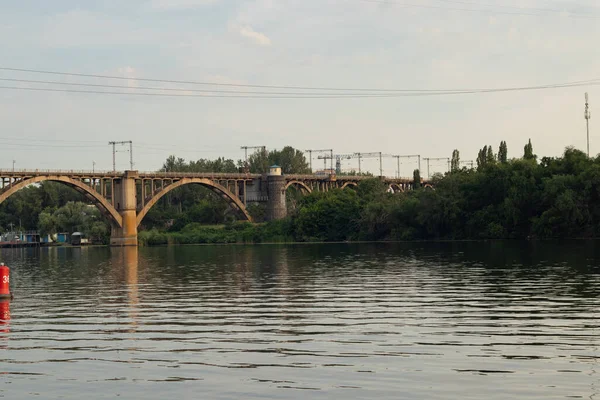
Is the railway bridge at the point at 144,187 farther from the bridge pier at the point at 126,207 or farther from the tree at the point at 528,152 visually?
the tree at the point at 528,152

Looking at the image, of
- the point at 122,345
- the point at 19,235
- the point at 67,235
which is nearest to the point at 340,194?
the point at 67,235

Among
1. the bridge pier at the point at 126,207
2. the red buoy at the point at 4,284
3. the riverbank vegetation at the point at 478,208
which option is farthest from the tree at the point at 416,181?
the red buoy at the point at 4,284

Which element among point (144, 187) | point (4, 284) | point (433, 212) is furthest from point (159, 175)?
point (4, 284)

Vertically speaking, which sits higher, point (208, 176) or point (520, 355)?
point (208, 176)

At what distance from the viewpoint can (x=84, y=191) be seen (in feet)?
335

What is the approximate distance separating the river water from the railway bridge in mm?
68883

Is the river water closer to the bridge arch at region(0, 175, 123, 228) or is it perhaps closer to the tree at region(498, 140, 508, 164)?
the bridge arch at region(0, 175, 123, 228)

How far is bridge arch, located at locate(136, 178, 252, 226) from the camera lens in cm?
11019

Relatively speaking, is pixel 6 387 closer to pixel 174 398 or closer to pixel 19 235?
pixel 174 398

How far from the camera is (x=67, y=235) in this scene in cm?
13538

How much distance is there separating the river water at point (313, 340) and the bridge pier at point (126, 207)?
7500 cm

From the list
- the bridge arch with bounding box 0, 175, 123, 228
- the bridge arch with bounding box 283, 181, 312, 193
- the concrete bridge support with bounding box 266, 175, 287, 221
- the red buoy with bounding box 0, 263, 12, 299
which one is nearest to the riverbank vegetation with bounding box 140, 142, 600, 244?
the bridge arch with bounding box 0, 175, 123, 228

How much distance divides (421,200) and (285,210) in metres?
39.1

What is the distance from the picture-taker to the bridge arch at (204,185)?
4338 inches
